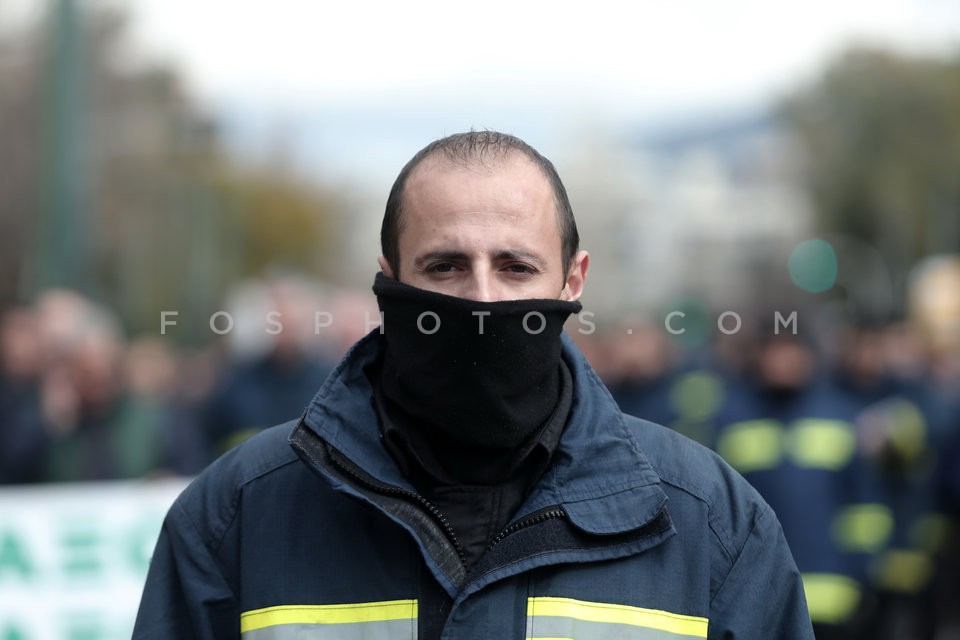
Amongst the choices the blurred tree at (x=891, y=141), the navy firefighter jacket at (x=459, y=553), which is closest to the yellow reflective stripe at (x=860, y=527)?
the navy firefighter jacket at (x=459, y=553)

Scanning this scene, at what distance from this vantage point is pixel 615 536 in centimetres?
258

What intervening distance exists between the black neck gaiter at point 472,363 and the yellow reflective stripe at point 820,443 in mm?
4630

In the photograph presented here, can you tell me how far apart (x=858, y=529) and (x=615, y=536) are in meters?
5.28

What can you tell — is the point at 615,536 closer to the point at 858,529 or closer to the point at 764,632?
the point at 764,632

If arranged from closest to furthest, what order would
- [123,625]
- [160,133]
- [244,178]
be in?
[123,625] < [160,133] < [244,178]

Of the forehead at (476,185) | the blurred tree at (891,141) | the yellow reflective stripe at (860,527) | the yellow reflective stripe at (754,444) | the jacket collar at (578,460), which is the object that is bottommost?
the yellow reflective stripe at (860,527)

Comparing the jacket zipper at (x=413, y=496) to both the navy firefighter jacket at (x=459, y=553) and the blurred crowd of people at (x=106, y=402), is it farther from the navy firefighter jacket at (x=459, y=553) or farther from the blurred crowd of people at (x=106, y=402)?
the blurred crowd of people at (x=106, y=402)

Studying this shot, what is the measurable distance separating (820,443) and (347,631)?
4.99 metres

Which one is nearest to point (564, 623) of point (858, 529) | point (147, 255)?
point (858, 529)

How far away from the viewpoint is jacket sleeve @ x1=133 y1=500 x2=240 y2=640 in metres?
2.65

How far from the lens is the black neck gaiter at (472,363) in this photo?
2.64m

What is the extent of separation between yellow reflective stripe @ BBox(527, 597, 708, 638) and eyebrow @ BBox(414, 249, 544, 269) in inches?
26.7

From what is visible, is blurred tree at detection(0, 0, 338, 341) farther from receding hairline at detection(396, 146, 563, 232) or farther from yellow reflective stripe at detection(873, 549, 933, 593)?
receding hairline at detection(396, 146, 563, 232)

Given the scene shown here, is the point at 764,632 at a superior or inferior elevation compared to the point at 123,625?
superior
